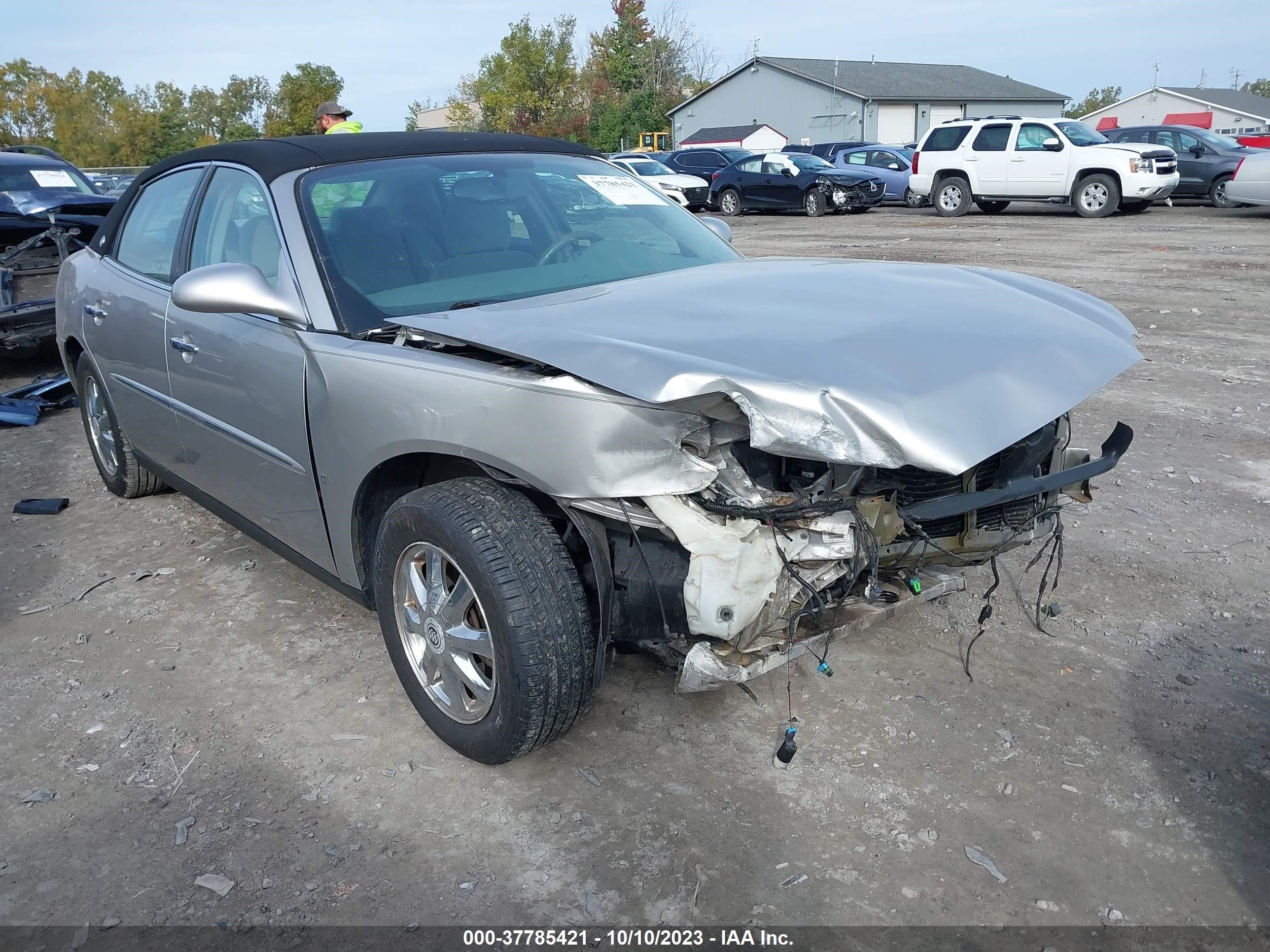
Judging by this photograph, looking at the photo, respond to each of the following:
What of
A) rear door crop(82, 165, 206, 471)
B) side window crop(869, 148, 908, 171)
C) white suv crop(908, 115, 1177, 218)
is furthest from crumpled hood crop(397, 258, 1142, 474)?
side window crop(869, 148, 908, 171)

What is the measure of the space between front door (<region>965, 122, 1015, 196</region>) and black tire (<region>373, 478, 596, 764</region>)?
60.3 ft

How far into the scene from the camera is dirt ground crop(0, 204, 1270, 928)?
238cm

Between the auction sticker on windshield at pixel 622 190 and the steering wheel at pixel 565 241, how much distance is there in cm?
30

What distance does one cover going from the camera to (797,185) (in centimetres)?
2153

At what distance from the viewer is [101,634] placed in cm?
380

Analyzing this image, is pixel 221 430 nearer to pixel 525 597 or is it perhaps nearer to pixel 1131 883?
pixel 525 597

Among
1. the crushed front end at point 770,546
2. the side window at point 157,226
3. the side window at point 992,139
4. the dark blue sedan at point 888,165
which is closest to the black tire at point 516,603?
the crushed front end at point 770,546

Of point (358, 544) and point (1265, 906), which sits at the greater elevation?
point (358, 544)

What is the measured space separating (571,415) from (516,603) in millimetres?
502

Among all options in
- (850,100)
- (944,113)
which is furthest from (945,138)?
(944,113)

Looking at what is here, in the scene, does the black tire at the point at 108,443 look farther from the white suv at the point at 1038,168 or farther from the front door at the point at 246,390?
the white suv at the point at 1038,168

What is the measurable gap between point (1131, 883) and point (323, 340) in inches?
103

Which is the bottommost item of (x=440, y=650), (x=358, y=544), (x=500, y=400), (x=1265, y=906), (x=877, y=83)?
(x=1265, y=906)

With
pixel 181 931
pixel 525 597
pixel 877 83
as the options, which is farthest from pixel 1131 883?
pixel 877 83
